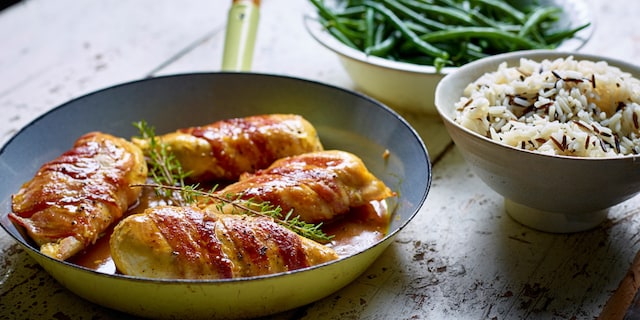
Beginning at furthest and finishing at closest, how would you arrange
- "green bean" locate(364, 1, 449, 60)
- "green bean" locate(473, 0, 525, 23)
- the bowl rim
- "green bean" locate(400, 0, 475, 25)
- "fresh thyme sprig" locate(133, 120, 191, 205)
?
"green bean" locate(473, 0, 525, 23) → "green bean" locate(400, 0, 475, 25) → "green bean" locate(364, 1, 449, 60) → "fresh thyme sprig" locate(133, 120, 191, 205) → the bowl rim

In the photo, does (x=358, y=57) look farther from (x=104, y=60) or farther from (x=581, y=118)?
(x=104, y=60)

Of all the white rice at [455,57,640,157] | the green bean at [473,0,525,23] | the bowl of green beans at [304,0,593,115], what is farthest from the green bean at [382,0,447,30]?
the white rice at [455,57,640,157]

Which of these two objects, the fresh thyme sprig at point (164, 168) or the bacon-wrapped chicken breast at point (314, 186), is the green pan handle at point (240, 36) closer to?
the fresh thyme sprig at point (164, 168)

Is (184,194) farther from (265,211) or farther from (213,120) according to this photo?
(213,120)

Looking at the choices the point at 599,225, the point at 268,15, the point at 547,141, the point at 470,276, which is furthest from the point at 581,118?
the point at 268,15

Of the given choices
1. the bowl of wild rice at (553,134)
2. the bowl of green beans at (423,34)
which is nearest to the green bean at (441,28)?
the bowl of green beans at (423,34)

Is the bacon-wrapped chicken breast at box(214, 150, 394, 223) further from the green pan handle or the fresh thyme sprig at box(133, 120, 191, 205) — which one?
the green pan handle

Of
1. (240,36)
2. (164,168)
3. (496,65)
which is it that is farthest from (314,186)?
(240,36)
